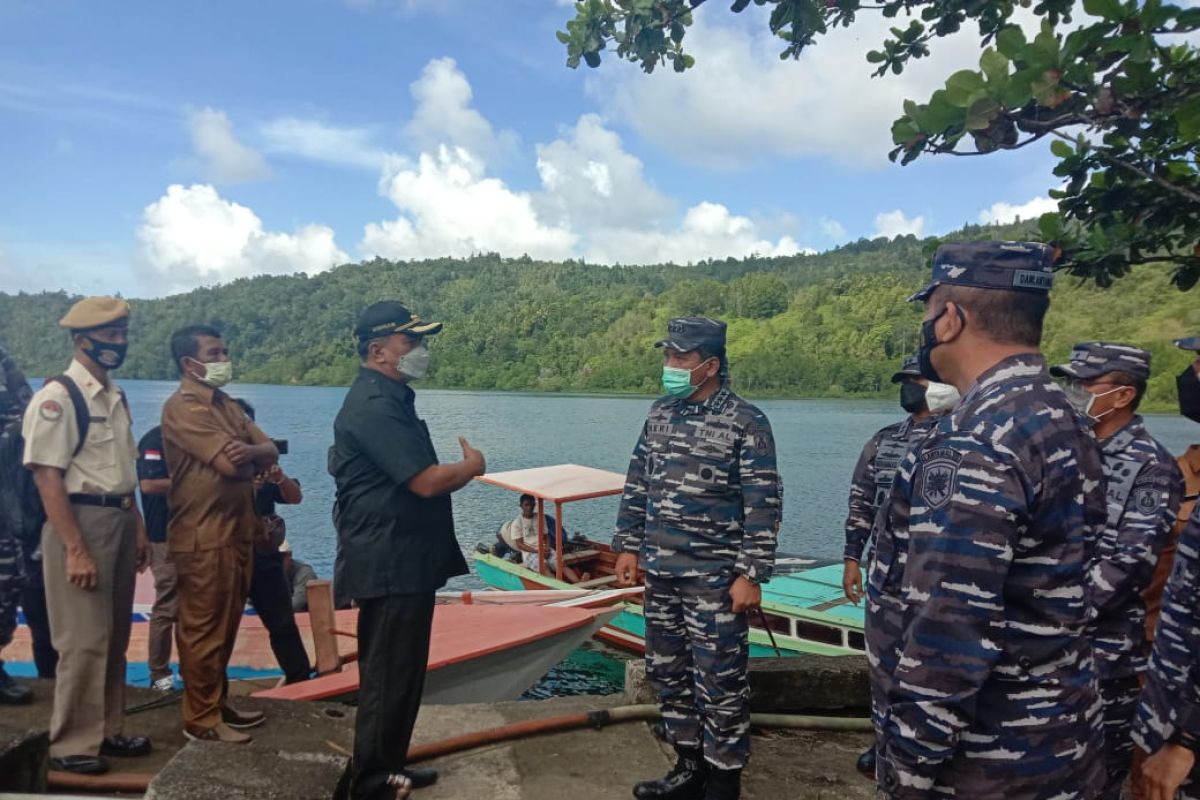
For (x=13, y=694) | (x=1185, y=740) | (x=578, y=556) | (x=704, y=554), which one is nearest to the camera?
(x=1185, y=740)

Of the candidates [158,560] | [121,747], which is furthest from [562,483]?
[121,747]

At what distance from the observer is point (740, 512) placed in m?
3.31

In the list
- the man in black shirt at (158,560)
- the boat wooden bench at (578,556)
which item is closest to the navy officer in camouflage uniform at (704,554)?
the man in black shirt at (158,560)

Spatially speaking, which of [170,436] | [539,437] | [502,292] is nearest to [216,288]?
[502,292]

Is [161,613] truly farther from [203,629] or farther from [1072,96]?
[1072,96]

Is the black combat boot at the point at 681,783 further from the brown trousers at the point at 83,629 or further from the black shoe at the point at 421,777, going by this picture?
the brown trousers at the point at 83,629

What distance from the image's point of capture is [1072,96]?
2.75 metres

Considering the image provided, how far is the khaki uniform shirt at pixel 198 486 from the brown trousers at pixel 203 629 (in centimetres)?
8

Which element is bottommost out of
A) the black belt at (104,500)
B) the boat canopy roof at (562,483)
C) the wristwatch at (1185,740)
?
the boat canopy roof at (562,483)

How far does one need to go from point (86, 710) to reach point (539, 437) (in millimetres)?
49879

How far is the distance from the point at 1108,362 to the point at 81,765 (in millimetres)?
4315

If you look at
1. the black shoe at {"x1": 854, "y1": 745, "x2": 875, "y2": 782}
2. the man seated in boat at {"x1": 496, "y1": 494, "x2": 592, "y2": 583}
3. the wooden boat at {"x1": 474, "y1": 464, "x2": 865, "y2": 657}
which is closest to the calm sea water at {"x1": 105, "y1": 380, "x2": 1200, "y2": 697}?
the wooden boat at {"x1": 474, "y1": 464, "x2": 865, "y2": 657}

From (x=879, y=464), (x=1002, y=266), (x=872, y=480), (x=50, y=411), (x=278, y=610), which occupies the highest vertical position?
(x=1002, y=266)

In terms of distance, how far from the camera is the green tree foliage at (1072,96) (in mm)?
2605
